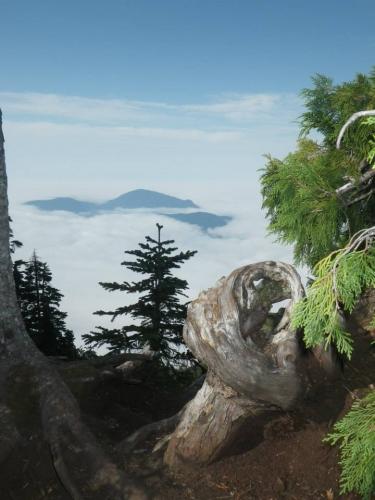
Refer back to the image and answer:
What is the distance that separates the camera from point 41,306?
19.5 m

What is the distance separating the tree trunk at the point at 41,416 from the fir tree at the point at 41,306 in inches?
398

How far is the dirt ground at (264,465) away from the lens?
6316mm

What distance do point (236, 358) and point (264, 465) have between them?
1799 mm

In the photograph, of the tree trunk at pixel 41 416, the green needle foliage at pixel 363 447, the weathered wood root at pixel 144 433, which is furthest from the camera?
the weathered wood root at pixel 144 433

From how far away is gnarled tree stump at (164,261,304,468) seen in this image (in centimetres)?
644

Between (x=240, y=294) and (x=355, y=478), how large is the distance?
2795 millimetres

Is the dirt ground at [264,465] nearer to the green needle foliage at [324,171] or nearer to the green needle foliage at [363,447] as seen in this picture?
the green needle foliage at [363,447]

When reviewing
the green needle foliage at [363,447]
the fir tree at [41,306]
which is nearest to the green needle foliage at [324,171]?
the green needle foliage at [363,447]

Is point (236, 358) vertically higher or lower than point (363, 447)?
higher

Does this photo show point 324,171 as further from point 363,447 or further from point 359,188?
point 363,447

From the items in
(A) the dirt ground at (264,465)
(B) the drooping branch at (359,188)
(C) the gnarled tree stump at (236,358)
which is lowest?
(A) the dirt ground at (264,465)

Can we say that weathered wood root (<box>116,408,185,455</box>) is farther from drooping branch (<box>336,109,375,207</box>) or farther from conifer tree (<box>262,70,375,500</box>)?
drooping branch (<box>336,109,375,207</box>)

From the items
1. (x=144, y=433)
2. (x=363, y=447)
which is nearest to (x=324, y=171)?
(x=363, y=447)

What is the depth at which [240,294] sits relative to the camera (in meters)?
6.64
